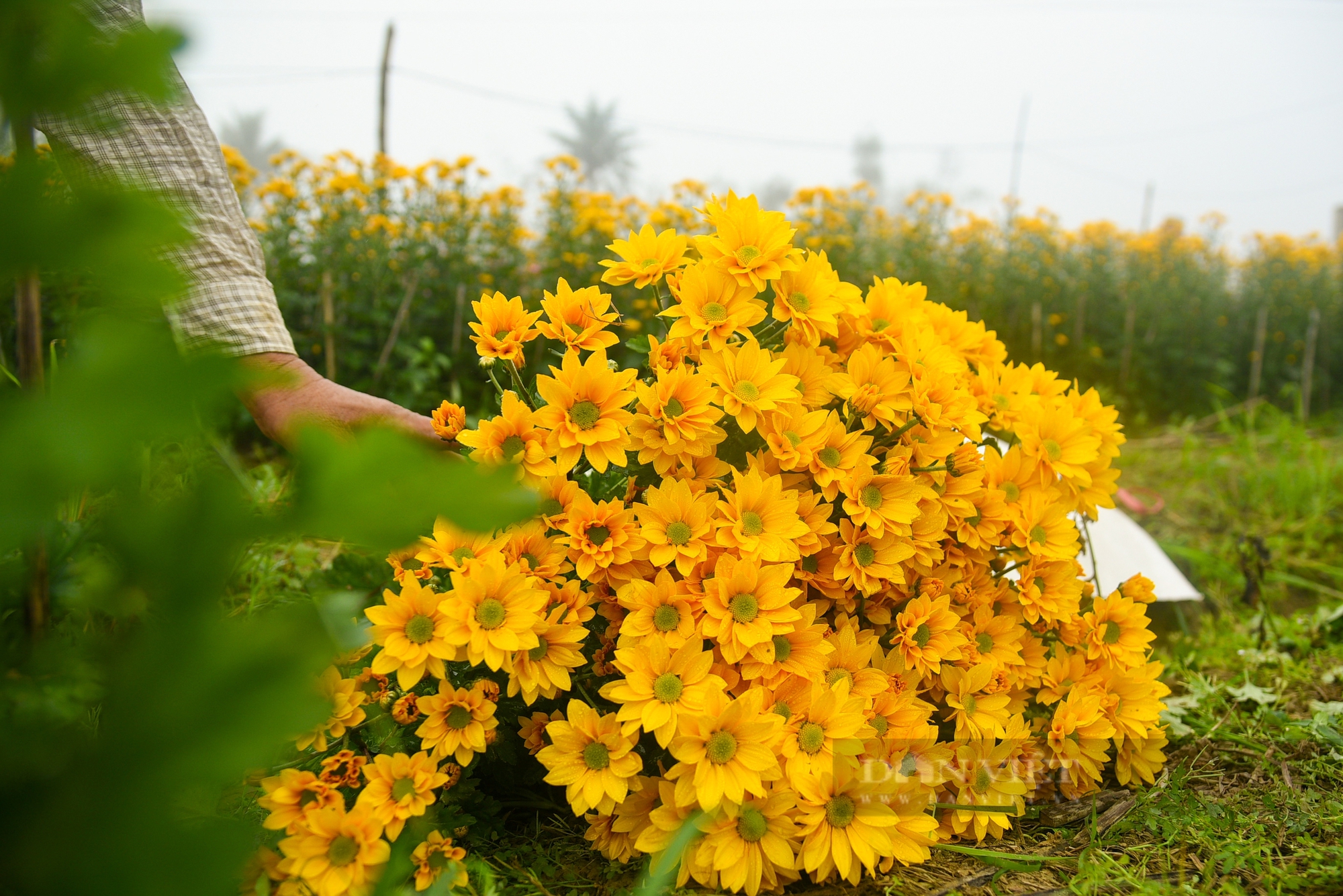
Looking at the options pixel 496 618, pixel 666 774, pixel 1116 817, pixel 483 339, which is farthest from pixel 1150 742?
pixel 483 339

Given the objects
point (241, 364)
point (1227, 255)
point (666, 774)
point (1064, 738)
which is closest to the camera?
point (241, 364)

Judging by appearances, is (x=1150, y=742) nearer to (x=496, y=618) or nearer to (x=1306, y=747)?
(x=1306, y=747)

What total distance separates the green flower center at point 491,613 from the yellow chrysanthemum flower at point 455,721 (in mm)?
110

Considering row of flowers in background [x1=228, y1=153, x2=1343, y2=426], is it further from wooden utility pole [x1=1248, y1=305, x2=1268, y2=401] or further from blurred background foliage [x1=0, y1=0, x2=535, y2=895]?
blurred background foliage [x1=0, y1=0, x2=535, y2=895]

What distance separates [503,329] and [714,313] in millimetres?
298

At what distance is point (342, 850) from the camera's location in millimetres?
923

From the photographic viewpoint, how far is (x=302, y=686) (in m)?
0.25

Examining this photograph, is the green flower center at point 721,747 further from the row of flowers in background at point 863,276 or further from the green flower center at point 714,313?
the row of flowers in background at point 863,276

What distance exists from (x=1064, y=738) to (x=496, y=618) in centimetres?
90

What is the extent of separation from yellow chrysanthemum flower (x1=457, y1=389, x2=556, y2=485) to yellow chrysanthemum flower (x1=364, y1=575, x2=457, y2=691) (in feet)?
0.60

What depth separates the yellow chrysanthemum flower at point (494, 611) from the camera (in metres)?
0.98

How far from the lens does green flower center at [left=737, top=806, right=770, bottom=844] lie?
3.32 ft

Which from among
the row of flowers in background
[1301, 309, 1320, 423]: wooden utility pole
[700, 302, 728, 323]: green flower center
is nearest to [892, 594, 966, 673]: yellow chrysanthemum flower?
[700, 302, 728, 323]: green flower center

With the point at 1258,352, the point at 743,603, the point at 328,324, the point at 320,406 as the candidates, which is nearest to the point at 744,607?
the point at 743,603
